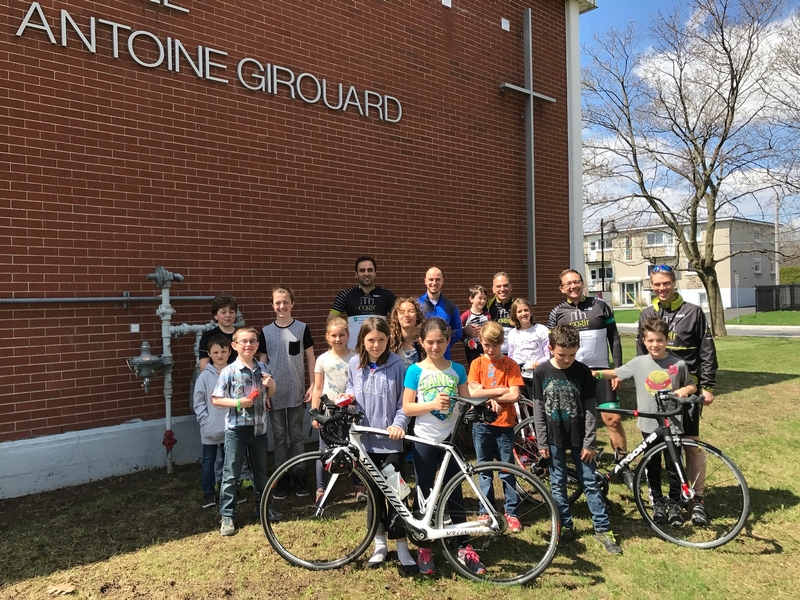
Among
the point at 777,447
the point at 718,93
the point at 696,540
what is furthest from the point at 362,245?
the point at 718,93

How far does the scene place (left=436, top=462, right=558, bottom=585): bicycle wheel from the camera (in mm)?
3338

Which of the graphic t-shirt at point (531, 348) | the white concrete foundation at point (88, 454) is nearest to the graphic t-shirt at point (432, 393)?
the graphic t-shirt at point (531, 348)

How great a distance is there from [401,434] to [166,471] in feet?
10.3

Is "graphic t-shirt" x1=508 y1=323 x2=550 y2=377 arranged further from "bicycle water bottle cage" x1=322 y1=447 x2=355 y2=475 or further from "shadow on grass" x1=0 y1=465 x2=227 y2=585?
"shadow on grass" x1=0 y1=465 x2=227 y2=585

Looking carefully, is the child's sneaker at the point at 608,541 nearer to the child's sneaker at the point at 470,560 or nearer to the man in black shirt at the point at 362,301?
the child's sneaker at the point at 470,560

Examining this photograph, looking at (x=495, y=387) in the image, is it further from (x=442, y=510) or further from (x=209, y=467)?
Answer: (x=209, y=467)

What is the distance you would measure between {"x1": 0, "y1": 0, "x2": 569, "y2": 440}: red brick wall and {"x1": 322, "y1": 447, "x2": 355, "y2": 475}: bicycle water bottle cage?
9.32 feet

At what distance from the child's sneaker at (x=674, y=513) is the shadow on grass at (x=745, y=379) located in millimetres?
6257

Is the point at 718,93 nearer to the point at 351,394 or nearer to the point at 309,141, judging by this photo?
the point at 309,141

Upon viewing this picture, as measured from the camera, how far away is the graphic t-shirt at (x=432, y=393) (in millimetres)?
3537

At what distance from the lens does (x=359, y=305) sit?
5555mm

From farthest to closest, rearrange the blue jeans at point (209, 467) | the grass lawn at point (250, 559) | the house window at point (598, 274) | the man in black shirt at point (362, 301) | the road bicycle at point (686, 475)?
the house window at point (598, 274) → the man in black shirt at point (362, 301) → the blue jeans at point (209, 467) → the road bicycle at point (686, 475) → the grass lawn at point (250, 559)

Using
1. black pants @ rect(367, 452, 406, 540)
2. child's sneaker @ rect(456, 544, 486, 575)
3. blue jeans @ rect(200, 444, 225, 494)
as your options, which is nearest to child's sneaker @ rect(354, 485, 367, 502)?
black pants @ rect(367, 452, 406, 540)

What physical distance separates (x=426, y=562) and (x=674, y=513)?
1837 mm
